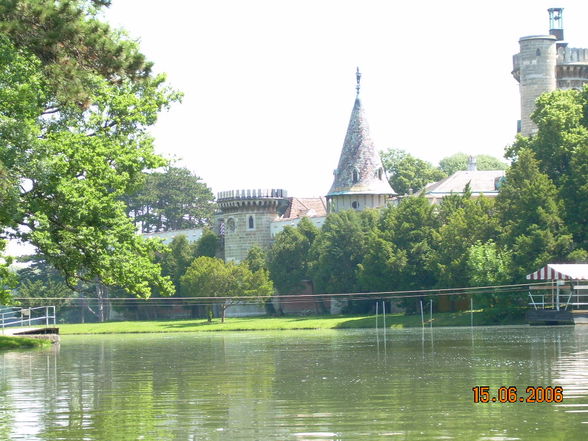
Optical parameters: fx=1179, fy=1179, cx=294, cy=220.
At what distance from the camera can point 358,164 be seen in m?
104

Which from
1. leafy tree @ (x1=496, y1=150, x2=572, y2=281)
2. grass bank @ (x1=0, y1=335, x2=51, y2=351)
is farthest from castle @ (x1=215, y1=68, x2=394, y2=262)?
grass bank @ (x1=0, y1=335, x2=51, y2=351)

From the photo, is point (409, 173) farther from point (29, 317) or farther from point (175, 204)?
point (29, 317)

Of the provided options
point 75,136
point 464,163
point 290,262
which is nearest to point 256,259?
point 290,262

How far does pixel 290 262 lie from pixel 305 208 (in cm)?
2047

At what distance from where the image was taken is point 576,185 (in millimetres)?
65812

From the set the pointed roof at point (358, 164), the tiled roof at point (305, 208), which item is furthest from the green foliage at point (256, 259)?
the tiled roof at point (305, 208)

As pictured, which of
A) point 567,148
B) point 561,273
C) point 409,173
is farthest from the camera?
point 409,173

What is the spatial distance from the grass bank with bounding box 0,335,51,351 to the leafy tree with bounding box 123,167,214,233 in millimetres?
89212

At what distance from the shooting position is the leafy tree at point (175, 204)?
13525cm

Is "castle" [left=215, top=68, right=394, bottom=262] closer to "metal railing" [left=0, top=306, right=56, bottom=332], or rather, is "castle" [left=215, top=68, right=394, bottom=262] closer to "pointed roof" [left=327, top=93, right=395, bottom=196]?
"pointed roof" [left=327, top=93, right=395, bottom=196]

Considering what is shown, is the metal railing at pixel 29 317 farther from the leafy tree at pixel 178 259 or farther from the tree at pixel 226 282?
the leafy tree at pixel 178 259

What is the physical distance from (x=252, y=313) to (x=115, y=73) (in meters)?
81.3
